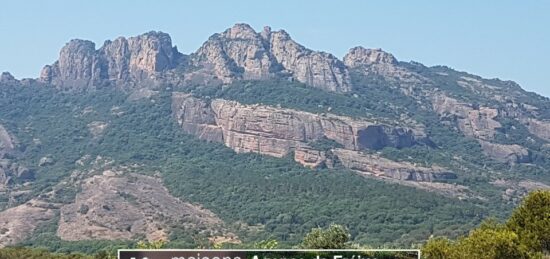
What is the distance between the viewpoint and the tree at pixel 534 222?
104ft

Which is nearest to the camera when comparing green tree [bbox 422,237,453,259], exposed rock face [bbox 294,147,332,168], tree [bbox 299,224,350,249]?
green tree [bbox 422,237,453,259]

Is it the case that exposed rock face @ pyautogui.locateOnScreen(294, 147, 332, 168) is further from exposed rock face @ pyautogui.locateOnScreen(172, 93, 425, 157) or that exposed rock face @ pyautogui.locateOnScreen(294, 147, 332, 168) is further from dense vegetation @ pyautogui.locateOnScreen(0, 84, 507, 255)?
exposed rock face @ pyautogui.locateOnScreen(172, 93, 425, 157)

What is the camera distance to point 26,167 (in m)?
189

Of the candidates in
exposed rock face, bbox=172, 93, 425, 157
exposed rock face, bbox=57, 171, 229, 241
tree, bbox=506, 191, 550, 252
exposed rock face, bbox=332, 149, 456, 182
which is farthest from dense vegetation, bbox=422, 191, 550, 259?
exposed rock face, bbox=172, 93, 425, 157

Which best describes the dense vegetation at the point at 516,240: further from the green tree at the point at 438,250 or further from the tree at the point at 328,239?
the tree at the point at 328,239

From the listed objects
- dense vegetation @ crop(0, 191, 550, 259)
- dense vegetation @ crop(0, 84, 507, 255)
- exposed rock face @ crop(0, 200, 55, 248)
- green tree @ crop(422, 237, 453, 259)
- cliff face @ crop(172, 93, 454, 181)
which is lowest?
exposed rock face @ crop(0, 200, 55, 248)

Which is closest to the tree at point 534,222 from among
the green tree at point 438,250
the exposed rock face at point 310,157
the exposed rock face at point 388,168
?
the green tree at point 438,250

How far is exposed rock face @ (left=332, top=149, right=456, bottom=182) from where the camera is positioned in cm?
17462

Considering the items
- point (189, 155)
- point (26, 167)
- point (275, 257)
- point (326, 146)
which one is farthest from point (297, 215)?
point (275, 257)

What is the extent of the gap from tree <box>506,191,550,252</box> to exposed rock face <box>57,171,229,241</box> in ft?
331

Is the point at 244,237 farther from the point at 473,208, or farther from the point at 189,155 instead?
the point at 189,155

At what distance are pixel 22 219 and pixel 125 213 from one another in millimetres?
18356

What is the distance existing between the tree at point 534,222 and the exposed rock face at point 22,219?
11115cm

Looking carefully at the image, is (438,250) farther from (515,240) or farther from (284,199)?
(284,199)
